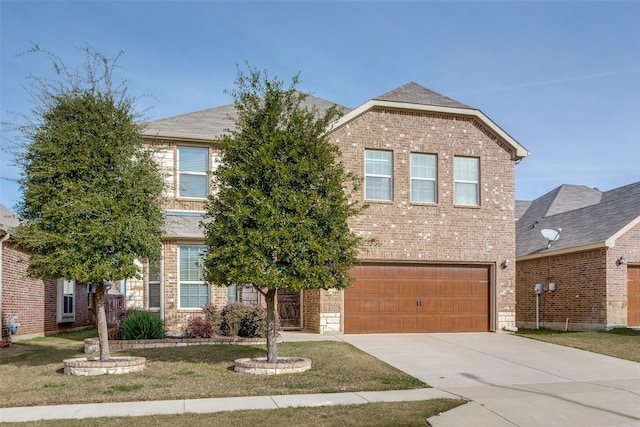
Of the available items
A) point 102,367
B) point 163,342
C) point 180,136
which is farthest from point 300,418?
point 180,136

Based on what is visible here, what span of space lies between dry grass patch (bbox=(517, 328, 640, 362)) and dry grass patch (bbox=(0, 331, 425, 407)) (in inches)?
241

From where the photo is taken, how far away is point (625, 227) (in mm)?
19547

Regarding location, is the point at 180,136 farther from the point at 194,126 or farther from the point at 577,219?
the point at 577,219

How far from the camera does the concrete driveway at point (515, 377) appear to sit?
8.53 m

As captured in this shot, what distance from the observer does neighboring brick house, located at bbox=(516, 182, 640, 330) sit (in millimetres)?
19344

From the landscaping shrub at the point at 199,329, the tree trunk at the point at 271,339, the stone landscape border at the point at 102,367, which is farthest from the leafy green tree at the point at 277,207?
the landscaping shrub at the point at 199,329

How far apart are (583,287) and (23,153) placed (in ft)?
58.0

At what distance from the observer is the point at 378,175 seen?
18359 millimetres

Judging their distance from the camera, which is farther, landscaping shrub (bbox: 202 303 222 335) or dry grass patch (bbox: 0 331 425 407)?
landscaping shrub (bbox: 202 303 222 335)

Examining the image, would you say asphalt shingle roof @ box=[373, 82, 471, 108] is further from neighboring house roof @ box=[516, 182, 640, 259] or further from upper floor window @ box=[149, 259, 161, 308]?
upper floor window @ box=[149, 259, 161, 308]

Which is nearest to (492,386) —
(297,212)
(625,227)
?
(297,212)

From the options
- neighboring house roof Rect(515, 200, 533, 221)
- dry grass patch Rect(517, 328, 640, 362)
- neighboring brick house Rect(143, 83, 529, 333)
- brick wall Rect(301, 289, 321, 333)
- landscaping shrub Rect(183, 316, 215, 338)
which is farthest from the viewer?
neighboring house roof Rect(515, 200, 533, 221)

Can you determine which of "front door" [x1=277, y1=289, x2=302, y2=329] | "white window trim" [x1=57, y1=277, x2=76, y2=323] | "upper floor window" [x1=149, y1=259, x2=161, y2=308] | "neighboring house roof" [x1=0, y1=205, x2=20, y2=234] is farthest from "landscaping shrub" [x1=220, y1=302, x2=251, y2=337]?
"neighboring house roof" [x1=0, y1=205, x2=20, y2=234]

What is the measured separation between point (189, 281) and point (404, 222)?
6.79m
